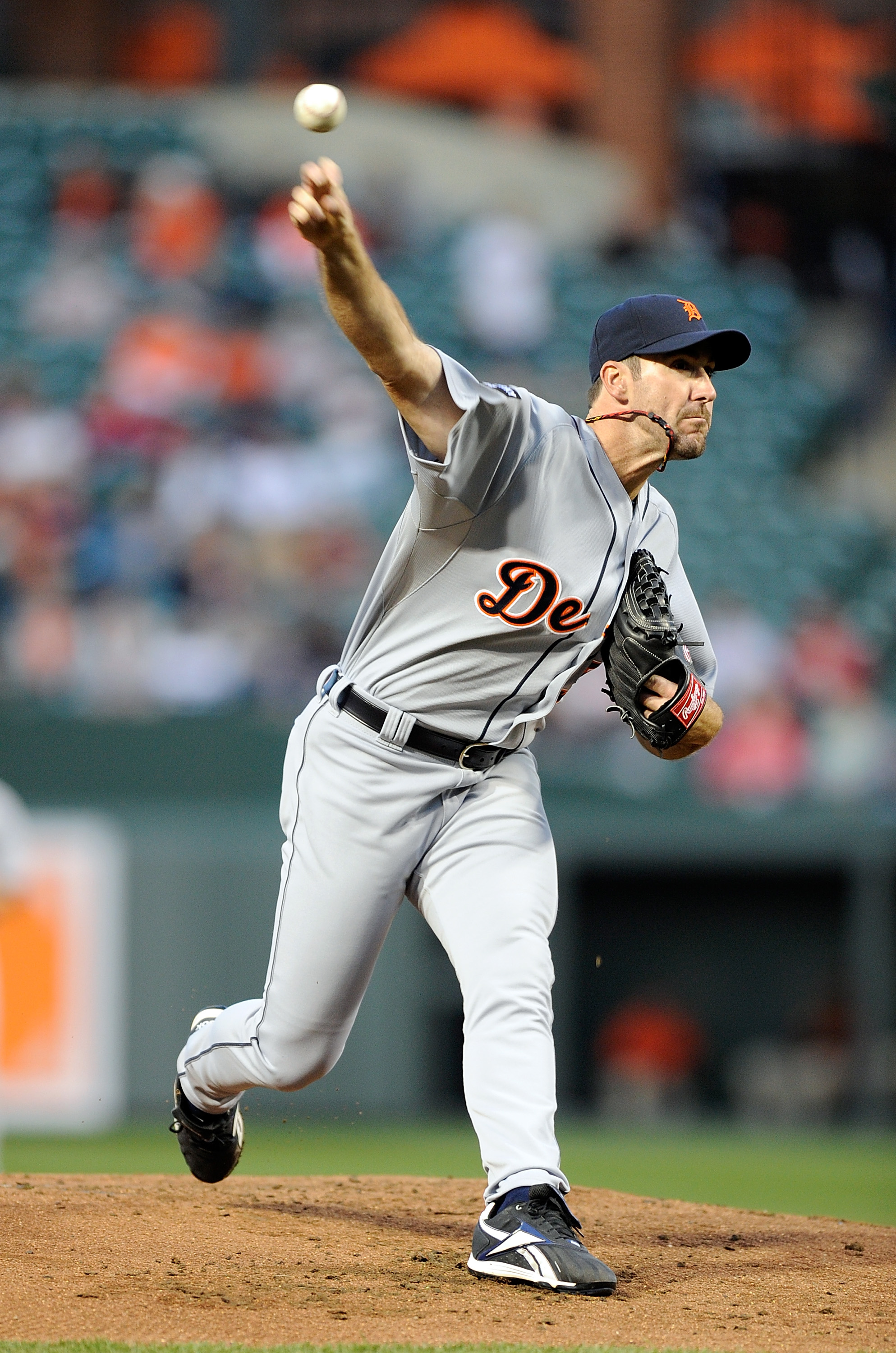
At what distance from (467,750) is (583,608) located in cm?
35

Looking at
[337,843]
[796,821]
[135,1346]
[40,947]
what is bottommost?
[135,1346]

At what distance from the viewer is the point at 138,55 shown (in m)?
18.2

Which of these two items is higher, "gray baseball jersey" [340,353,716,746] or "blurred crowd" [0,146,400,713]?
"blurred crowd" [0,146,400,713]

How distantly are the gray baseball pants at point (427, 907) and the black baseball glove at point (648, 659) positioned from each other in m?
0.26

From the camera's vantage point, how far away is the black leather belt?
11.5 ft

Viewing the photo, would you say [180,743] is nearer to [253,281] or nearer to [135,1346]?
[253,281]

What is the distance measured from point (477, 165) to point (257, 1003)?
1289 centimetres

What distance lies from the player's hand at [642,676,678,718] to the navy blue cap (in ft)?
1.97

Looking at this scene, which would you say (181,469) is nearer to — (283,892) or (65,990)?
(65,990)

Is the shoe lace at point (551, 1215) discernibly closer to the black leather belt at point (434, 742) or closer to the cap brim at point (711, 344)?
the black leather belt at point (434, 742)

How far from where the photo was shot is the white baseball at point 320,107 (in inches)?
113

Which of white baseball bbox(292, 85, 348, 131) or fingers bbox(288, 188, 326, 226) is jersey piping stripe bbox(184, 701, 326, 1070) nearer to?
fingers bbox(288, 188, 326, 226)

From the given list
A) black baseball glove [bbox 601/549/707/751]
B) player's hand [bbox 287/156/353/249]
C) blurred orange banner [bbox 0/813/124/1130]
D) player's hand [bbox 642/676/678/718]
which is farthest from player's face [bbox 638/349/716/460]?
blurred orange banner [bbox 0/813/124/1130]

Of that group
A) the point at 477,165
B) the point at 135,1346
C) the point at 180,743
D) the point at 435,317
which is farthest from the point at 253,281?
the point at 135,1346
